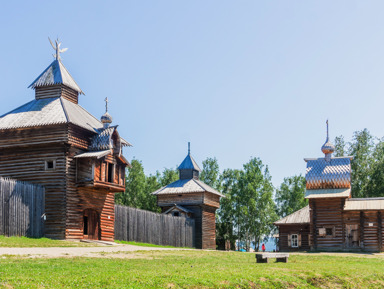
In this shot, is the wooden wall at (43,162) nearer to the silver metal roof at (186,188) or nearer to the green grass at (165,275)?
the green grass at (165,275)

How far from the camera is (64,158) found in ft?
108

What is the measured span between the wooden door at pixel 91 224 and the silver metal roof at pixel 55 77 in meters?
8.65

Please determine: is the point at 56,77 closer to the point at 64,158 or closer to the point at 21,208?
the point at 64,158

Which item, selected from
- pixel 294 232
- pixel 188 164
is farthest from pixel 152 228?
pixel 188 164

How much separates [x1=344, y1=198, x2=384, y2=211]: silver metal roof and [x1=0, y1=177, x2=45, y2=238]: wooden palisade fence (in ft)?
68.6

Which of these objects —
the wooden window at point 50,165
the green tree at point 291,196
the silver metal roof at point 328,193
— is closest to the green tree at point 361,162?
the green tree at point 291,196

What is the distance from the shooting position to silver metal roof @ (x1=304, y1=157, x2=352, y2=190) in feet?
133

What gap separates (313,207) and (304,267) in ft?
67.3

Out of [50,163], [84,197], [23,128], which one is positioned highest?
[23,128]

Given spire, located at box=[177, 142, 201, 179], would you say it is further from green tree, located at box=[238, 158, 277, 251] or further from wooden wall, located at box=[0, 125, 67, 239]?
wooden wall, located at box=[0, 125, 67, 239]

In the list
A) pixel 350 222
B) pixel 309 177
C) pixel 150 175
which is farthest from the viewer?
pixel 150 175

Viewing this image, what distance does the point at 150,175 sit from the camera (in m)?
74.0

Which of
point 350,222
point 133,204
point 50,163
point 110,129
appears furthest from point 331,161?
point 133,204

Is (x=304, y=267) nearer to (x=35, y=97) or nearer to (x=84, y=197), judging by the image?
(x=84, y=197)
